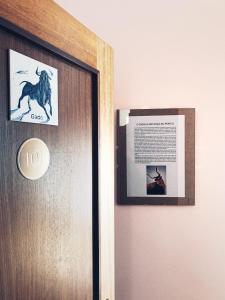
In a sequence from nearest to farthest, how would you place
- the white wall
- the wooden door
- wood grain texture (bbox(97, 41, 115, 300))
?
the wooden door, wood grain texture (bbox(97, 41, 115, 300)), the white wall

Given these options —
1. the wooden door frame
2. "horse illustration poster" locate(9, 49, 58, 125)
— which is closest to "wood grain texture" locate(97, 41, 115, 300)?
the wooden door frame

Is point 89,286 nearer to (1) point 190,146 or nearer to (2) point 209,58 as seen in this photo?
(1) point 190,146

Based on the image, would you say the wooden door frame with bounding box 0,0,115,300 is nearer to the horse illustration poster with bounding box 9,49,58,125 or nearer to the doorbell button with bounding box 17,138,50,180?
the horse illustration poster with bounding box 9,49,58,125

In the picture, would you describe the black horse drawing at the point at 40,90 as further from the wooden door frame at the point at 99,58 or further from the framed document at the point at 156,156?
the framed document at the point at 156,156

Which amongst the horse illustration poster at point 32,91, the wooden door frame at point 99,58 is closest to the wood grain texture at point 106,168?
the wooden door frame at point 99,58

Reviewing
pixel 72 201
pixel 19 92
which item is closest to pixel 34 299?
pixel 72 201

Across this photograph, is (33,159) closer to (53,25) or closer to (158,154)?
(53,25)

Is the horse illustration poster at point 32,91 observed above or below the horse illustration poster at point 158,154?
above

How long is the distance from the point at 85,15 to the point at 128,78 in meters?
0.36

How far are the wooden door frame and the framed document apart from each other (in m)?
0.38

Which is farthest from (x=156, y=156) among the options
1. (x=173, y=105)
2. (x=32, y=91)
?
(x=32, y=91)

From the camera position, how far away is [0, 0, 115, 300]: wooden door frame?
0.76m

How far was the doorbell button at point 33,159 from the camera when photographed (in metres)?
0.74

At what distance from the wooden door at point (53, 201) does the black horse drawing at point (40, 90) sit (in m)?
0.04
